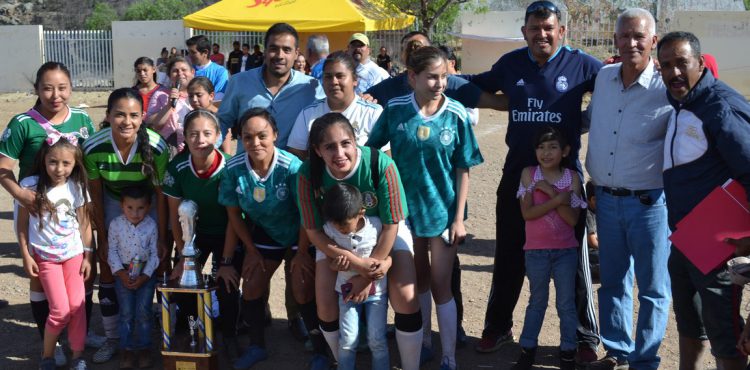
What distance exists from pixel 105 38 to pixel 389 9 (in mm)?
10647

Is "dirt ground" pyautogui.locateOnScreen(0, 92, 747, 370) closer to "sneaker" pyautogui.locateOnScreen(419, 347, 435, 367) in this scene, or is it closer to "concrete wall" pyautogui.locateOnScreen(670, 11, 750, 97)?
"sneaker" pyautogui.locateOnScreen(419, 347, 435, 367)

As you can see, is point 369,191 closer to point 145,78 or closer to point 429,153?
point 429,153

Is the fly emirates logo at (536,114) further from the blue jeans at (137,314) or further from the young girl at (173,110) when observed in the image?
the young girl at (173,110)

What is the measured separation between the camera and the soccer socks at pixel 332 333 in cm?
452

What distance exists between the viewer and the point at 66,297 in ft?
15.6

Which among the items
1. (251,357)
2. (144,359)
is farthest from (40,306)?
(251,357)

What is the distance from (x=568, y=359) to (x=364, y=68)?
3983 millimetres

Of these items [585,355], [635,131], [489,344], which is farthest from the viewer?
[489,344]

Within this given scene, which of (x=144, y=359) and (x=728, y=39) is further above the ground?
(x=728, y=39)

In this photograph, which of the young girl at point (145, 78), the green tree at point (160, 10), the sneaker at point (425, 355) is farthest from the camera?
the green tree at point (160, 10)

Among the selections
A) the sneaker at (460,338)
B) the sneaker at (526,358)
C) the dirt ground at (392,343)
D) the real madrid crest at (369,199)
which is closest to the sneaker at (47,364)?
the dirt ground at (392,343)

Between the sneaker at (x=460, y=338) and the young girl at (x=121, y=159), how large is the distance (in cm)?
200

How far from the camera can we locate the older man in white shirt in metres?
4.27

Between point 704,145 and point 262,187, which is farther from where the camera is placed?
point 262,187
